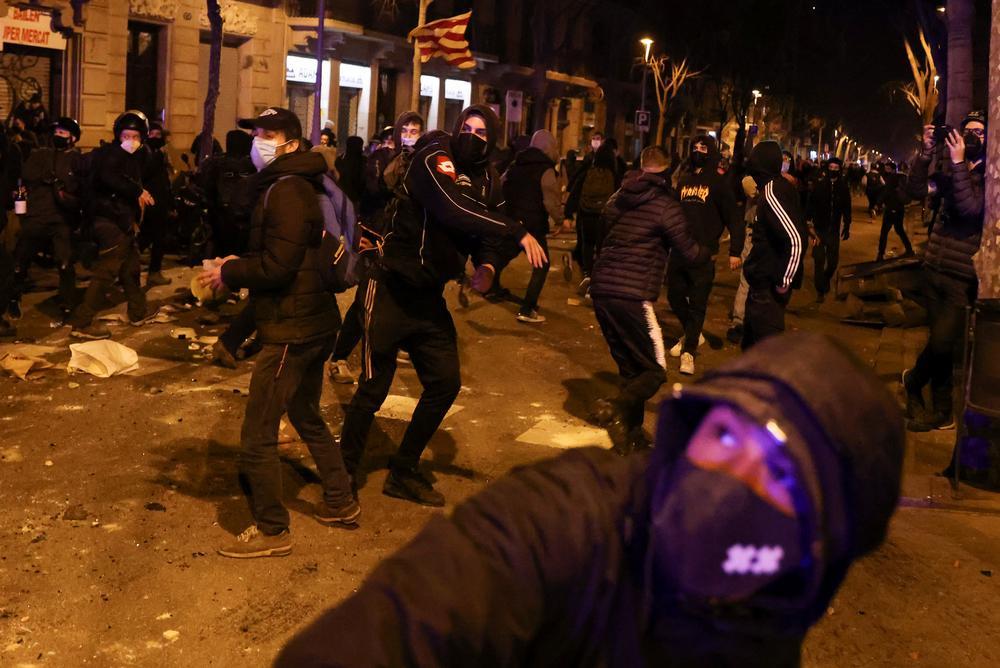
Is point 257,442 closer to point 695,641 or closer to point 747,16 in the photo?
point 695,641

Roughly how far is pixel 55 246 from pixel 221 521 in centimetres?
630

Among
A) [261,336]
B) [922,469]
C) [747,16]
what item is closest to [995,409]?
[922,469]

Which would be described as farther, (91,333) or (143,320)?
(143,320)

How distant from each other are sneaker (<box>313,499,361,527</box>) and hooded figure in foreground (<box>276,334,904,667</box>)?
4257 mm

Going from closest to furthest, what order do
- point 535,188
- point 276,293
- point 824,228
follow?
point 276,293 < point 535,188 < point 824,228

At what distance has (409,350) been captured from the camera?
593 cm

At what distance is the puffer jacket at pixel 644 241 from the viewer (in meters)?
7.37

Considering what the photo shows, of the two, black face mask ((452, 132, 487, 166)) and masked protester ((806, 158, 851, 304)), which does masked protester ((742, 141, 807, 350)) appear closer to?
black face mask ((452, 132, 487, 166))

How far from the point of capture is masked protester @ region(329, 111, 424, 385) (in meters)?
6.39

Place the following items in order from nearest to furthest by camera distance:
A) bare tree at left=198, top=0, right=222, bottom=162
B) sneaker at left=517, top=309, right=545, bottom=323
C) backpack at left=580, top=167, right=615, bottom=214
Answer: sneaker at left=517, top=309, right=545, bottom=323 < backpack at left=580, top=167, right=615, bottom=214 < bare tree at left=198, top=0, right=222, bottom=162

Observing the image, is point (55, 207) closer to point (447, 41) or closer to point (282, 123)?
point (282, 123)

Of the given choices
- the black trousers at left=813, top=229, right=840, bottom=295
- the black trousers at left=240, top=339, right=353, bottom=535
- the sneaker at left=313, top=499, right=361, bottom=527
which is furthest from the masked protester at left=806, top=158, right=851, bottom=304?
the black trousers at left=240, top=339, right=353, bottom=535

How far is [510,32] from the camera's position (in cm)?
4397

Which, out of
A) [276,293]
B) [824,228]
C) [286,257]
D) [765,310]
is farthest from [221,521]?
[824,228]
